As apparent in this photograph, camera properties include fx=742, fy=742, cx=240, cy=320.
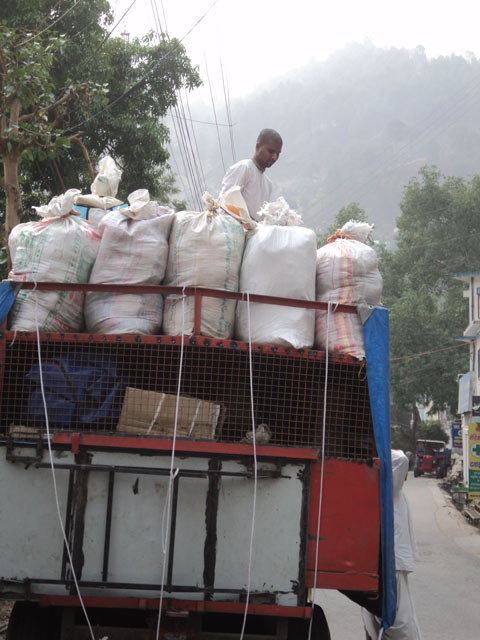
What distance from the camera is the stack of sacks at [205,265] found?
4.15 metres

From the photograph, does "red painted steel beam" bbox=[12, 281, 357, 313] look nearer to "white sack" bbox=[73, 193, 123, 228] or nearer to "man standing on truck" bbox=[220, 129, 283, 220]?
"white sack" bbox=[73, 193, 123, 228]

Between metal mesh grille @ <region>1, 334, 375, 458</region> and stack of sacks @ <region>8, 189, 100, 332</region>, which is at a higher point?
stack of sacks @ <region>8, 189, 100, 332</region>

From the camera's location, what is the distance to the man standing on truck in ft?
18.7

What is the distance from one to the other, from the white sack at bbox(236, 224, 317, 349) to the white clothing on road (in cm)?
136

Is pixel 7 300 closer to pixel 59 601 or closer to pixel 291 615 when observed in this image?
pixel 59 601

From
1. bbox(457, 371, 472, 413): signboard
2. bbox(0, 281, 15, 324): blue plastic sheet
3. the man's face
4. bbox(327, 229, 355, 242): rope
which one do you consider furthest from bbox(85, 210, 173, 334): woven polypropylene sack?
bbox(457, 371, 472, 413): signboard

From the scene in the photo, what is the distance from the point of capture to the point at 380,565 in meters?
4.00

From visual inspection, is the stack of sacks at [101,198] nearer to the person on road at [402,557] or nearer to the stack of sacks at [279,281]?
the stack of sacks at [279,281]

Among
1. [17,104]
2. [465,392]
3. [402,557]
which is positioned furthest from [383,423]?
[465,392]

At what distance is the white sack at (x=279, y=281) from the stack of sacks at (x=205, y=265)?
0.08 meters

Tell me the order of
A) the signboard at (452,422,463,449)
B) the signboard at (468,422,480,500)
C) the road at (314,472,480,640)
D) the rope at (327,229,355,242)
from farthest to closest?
the signboard at (452,422,463,449) < the signboard at (468,422,480,500) < the road at (314,472,480,640) < the rope at (327,229,355,242)

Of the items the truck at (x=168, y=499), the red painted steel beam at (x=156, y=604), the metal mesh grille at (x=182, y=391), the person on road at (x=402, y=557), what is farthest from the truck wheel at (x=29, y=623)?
the person on road at (x=402, y=557)

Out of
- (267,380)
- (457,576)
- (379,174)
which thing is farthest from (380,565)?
(379,174)

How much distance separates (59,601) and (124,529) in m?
0.45
